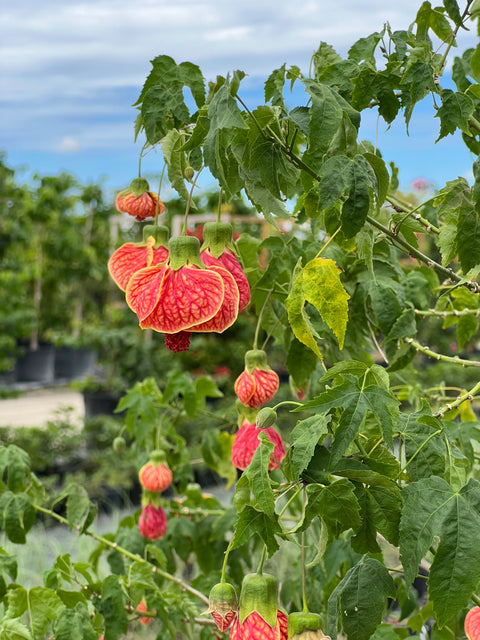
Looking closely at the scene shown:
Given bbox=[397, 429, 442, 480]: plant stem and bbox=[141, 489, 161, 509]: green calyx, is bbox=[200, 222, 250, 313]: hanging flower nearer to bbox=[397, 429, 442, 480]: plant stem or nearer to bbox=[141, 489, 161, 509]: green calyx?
bbox=[397, 429, 442, 480]: plant stem

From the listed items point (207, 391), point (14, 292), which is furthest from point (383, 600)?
point (14, 292)

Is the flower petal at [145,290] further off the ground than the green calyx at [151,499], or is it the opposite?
the flower petal at [145,290]

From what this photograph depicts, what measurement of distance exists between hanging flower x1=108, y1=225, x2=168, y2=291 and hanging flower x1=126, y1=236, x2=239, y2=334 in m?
0.07

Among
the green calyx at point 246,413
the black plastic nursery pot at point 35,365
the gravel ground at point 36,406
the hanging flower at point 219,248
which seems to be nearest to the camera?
the hanging flower at point 219,248

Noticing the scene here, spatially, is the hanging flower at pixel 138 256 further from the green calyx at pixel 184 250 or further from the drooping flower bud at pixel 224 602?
the drooping flower bud at pixel 224 602

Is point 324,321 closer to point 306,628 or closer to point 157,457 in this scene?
point 306,628

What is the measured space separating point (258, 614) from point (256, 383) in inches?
10.9

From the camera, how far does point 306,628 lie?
631mm

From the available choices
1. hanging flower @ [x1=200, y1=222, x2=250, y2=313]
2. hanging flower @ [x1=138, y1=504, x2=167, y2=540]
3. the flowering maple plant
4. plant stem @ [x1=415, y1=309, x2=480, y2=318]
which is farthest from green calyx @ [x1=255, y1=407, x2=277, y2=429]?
hanging flower @ [x1=138, y1=504, x2=167, y2=540]

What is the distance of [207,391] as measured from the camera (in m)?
1.38

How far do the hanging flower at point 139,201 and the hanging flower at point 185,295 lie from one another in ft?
0.54

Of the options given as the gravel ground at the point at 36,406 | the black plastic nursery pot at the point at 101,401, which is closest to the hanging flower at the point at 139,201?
the black plastic nursery pot at the point at 101,401

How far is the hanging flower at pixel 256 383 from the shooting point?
85 cm

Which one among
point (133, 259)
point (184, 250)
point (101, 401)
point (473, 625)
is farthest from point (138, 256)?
point (101, 401)
